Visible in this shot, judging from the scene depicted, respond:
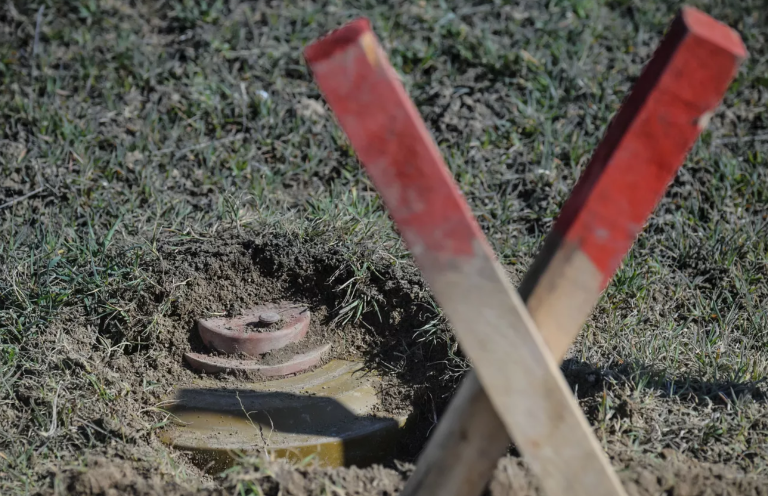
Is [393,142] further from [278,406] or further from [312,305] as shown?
[312,305]

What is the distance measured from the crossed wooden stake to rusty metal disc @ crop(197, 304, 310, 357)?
1.23m

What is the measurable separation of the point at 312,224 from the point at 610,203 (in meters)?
1.67

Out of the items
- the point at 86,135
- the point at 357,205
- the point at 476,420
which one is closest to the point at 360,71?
the point at 476,420

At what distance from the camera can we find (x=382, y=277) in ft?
9.57

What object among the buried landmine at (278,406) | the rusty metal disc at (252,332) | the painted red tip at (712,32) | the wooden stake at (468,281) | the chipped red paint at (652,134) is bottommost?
the buried landmine at (278,406)

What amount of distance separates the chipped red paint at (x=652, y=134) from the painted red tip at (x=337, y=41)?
22.1 inches

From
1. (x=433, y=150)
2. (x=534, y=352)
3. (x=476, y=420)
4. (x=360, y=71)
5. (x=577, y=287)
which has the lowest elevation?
(x=476, y=420)

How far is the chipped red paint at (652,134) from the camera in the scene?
153 cm

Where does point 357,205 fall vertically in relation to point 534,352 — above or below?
below

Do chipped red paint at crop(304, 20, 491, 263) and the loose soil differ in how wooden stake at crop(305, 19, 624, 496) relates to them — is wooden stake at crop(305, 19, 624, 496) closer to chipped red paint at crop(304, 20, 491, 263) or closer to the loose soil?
chipped red paint at crop(304, 20, 491, 263)

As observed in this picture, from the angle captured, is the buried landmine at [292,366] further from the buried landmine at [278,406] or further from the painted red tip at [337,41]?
the painted red tip at [337,41]

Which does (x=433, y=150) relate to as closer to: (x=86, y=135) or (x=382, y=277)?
(x=382, y=277)

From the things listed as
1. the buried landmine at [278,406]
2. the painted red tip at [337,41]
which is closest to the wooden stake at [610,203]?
the painted red tip at [337,41]

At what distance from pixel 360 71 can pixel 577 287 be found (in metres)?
0.63
